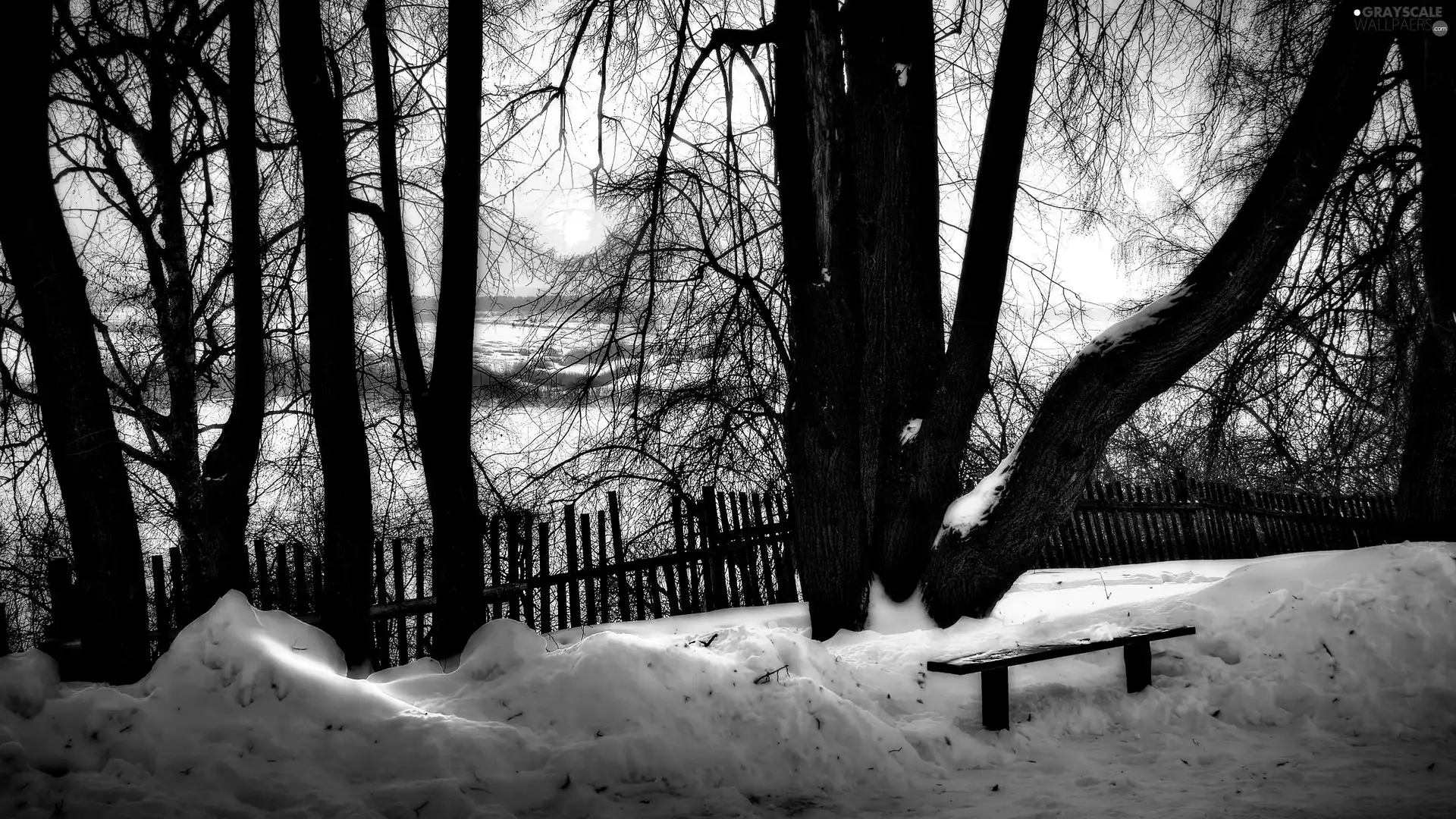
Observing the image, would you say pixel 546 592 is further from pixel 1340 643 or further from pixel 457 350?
pixel 1340 643

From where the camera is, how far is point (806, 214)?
231 inches

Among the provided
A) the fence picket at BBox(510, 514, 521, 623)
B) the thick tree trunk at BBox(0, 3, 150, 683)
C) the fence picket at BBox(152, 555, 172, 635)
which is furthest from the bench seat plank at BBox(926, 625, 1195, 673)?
the fence picket at BBox(152, 555, 172, 635)

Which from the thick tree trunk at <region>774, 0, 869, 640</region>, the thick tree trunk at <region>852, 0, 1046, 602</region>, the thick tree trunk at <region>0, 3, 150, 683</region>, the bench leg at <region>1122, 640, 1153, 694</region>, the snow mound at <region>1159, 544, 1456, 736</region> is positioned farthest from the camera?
the thick tree trunk at <region>774, 0, 869, 640</region>

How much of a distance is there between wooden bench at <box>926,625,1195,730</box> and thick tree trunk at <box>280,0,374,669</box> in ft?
11.0

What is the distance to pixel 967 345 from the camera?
5617 mm

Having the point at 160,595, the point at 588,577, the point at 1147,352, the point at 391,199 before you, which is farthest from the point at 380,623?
the point at 1147,352

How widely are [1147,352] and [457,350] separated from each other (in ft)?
14.4

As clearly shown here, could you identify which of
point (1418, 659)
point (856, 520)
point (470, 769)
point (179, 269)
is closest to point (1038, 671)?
point (856, 520)

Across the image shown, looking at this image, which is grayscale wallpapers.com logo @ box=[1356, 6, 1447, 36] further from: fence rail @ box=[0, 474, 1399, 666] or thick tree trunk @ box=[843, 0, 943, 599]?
fence rail @ box=[0, 474, 1399, 666]

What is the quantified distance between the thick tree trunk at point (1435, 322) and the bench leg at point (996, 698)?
14.5 feet

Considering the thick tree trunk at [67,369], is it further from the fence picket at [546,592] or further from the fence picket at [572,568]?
the fence picket at [572,568]

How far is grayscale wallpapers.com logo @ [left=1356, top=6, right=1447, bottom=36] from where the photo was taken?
510cm

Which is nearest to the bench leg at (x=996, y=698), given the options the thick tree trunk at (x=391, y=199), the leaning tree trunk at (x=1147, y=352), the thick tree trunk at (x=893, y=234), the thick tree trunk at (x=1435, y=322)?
the leaning tree trunk at (x=1147, y=352)

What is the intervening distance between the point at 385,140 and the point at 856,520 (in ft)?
14.4
